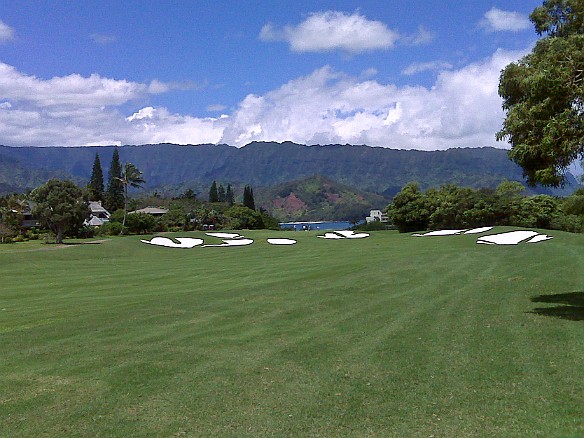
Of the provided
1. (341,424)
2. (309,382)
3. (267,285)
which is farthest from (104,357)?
(267,285)

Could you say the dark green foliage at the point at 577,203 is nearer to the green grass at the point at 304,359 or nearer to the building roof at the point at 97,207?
the green grass at the point at 304,359

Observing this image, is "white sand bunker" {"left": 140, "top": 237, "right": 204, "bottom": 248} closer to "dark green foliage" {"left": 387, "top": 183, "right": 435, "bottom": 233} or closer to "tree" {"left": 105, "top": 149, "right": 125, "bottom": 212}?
"dark green foliage" {"left": 387, "top": 183, "right": 435, "bottom": 233}

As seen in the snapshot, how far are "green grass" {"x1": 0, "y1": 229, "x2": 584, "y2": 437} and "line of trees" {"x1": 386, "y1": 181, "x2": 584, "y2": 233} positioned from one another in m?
52.2

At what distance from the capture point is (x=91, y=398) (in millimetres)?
8266

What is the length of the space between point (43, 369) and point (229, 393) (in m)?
3.81

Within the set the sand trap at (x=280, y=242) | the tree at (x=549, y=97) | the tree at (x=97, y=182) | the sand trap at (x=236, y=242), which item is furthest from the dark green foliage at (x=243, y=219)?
the tree at (x=549, y=97)

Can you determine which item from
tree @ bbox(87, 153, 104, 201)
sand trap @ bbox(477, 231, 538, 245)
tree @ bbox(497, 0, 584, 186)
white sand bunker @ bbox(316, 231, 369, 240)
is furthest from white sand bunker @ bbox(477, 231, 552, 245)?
tree @ bbox(87, 153, 104, 201)

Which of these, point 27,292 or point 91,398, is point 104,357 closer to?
point 91,398

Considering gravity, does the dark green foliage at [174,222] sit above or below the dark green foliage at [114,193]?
below

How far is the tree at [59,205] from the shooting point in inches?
2106

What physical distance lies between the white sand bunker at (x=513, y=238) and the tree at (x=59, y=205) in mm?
37717

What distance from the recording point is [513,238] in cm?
4138

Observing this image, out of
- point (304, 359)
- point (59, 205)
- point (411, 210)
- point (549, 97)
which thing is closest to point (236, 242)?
point (59, 205)

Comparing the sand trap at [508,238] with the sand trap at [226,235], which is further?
the sand trap at [226,235]
